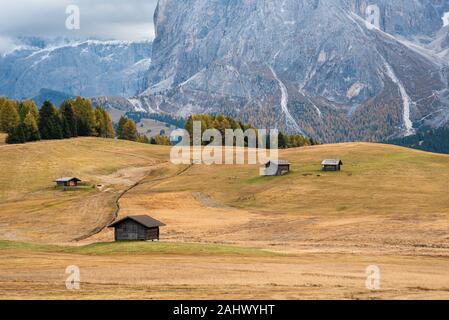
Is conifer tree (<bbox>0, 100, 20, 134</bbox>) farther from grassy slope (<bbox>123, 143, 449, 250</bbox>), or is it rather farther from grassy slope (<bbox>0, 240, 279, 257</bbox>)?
grassy slope (<bbox>0, 240, 279, 257</bbox>)

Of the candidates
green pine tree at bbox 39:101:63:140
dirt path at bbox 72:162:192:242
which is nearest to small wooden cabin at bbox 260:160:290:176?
dirt path at bbox 72:162:192:242

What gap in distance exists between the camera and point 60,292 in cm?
4744

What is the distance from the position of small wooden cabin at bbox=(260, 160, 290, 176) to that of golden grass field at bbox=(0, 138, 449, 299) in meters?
2.94

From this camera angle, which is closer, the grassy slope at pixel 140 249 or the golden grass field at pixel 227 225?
the golden grass field at pixel 227 225

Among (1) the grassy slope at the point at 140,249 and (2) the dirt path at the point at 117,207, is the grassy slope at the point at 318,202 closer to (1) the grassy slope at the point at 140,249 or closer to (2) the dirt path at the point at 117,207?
(2) the dirt path at the point at 117,207

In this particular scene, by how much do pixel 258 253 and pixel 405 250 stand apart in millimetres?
16459

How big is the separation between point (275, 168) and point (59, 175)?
1818 inches

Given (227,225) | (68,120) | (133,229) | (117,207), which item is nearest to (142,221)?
(133,229)

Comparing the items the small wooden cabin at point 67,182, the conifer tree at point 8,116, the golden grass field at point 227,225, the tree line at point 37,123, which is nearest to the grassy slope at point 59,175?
the golden grass field at point 227,225

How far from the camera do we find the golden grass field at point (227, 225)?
171 feet

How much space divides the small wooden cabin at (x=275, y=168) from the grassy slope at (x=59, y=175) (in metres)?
28.5

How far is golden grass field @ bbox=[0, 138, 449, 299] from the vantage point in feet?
171
